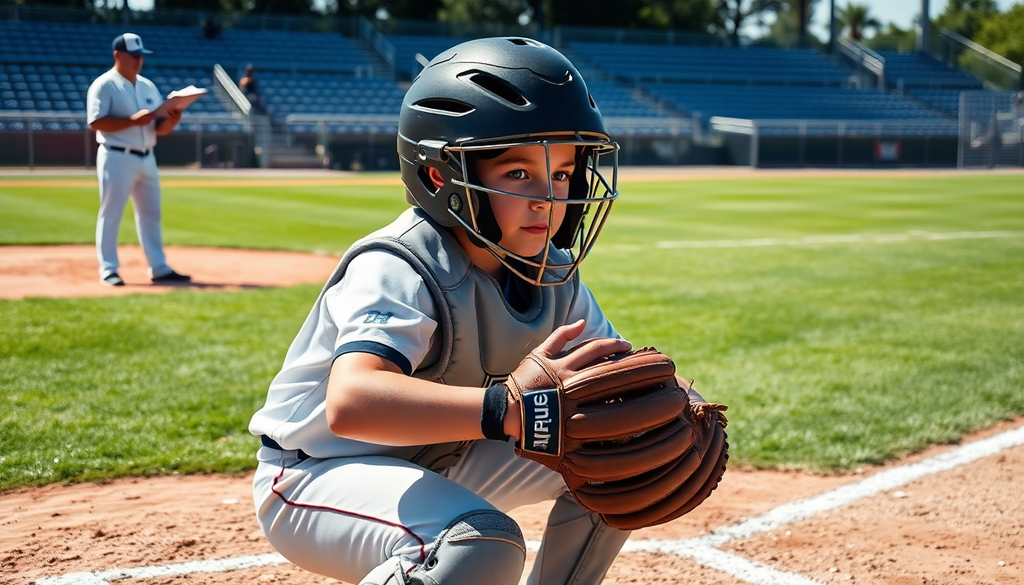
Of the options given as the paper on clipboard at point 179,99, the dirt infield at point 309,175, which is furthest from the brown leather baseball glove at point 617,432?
the dirt infield at point 309,175

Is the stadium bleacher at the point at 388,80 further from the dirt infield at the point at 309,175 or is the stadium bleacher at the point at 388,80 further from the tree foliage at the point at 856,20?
the tree foliage at the point at 856,20

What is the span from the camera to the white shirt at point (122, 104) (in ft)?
28.1

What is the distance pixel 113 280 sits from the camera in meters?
8.91

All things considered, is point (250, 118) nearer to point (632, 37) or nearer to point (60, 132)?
point (60, 132)

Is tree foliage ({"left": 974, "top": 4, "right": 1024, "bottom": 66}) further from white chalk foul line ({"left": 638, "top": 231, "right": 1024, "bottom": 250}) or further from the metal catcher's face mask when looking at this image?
the metal catcher's face mask

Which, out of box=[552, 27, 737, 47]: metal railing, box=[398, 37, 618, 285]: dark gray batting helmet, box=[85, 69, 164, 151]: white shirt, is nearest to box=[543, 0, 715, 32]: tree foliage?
box=[552, 27, 737, 47]: metal railing

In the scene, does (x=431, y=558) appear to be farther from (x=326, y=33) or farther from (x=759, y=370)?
(x=326, y=33)

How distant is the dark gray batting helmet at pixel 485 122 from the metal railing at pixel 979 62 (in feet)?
152

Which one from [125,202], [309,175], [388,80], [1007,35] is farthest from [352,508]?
[1007,35]

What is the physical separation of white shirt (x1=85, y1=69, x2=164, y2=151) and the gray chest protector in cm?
699

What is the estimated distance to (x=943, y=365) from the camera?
5.95 meters

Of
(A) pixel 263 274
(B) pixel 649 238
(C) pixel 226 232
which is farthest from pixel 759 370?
(C) pixel 226 232

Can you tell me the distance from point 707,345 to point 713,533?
3.10 m

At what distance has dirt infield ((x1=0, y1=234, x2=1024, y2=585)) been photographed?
308 cm
